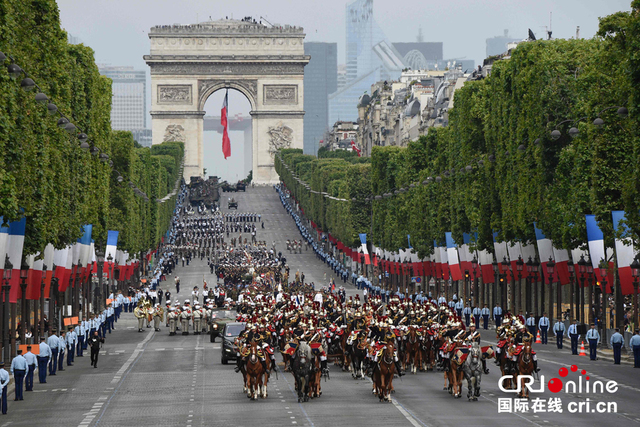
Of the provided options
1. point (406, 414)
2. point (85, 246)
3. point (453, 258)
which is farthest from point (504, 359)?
point (453, 258)

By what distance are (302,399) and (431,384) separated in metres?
5.03

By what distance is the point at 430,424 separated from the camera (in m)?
26.9

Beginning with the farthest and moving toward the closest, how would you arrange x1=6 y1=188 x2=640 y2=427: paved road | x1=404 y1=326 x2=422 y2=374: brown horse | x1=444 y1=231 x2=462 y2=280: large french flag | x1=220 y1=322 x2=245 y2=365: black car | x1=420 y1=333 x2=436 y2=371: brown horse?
1. x1=444 y1=231 x2=462 y2=280: large french flag
2. x1=220 y1=322 x2=245 y2=365: black car
3. x1=420 y1=333 x2=436 y2=371: brown horse
4. x1=404 y1=326 x2=422 y2=374: brown horse
5. x1=6 y1=188 x2=640 y2=427: paved road

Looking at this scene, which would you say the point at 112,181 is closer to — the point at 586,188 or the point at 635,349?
the point at 586,188

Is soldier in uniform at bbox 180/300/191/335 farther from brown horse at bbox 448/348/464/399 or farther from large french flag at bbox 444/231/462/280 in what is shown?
brown horse at bbox 448/348/464/399

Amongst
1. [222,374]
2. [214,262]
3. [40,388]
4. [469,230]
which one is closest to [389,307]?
[222,374]

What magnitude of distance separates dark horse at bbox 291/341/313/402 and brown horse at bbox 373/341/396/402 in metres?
1.66

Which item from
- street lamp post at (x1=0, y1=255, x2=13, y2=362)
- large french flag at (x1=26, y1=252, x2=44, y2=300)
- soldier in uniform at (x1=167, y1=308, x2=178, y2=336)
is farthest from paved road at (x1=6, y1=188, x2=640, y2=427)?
soldier in uniform at (x1=167, y1=308, x2=178, y2=336)

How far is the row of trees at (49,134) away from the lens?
1415 inches

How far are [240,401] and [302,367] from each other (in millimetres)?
1783

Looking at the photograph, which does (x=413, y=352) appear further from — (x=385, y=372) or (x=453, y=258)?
(x=453, y=258)

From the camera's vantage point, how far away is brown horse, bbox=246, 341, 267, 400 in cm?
3262

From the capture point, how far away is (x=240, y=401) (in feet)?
108

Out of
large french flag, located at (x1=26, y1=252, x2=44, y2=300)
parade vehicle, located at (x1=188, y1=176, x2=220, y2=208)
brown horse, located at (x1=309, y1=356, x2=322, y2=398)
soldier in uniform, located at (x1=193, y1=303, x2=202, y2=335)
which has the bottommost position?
brown horse, located at (x1=309, y1=356, x2=322, y2=398)
